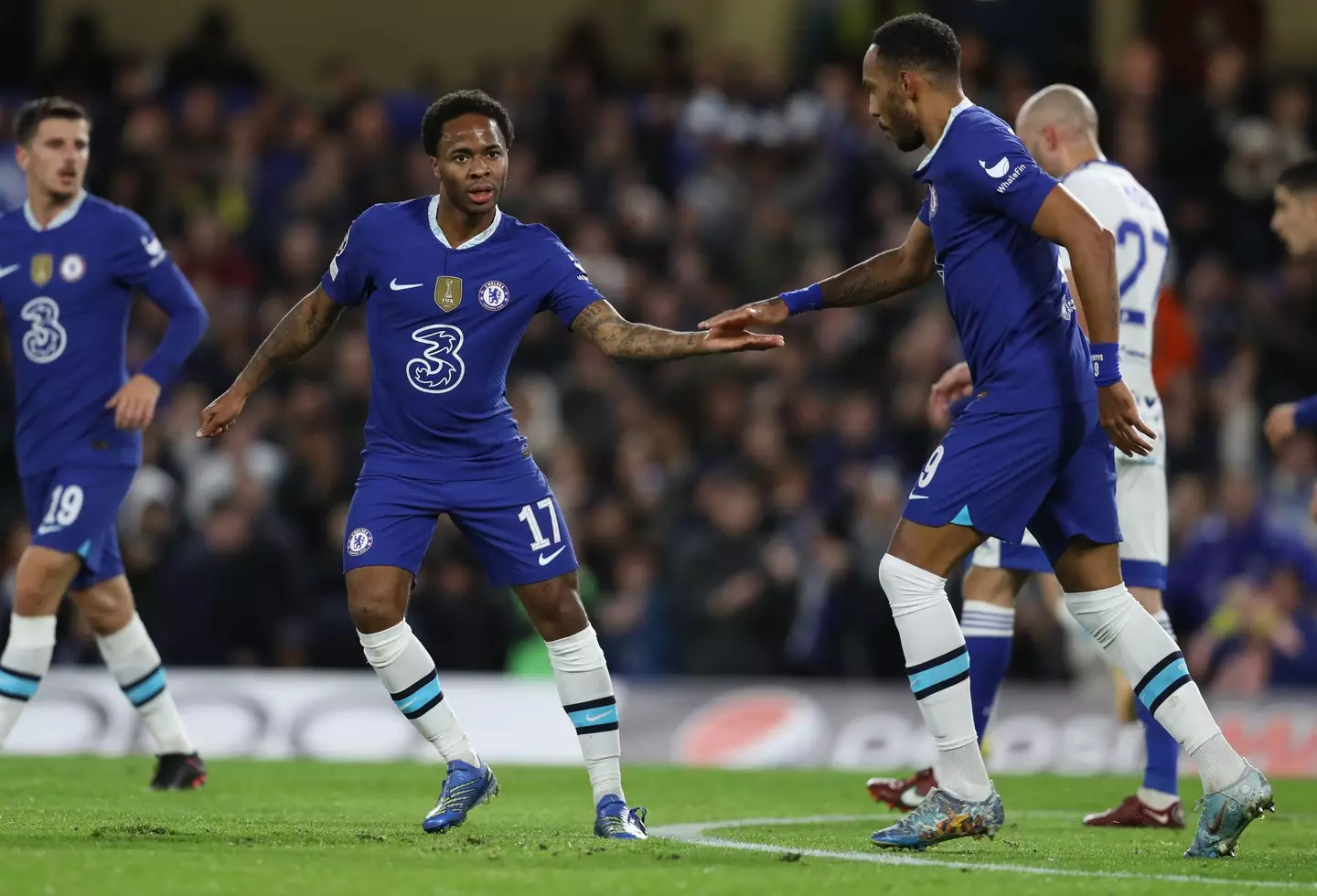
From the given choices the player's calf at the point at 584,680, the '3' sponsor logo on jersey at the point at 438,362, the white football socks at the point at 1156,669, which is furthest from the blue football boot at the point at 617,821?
the white football socks at the point at 1156,669

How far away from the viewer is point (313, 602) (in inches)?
539

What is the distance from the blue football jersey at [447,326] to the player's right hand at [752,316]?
54cm

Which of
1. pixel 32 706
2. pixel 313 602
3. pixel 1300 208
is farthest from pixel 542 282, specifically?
pixel 313 602

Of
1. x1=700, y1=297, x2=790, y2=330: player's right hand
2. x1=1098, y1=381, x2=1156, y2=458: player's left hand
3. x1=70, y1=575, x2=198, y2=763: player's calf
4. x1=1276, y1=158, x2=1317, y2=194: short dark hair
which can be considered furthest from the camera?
x1=70, y1=575, x2=198, y2=763: player's calf

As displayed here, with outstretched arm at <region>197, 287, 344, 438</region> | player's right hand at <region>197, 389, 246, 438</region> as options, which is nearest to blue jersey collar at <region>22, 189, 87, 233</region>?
outstretched arm at <region>197, 287, 344, 438</region>

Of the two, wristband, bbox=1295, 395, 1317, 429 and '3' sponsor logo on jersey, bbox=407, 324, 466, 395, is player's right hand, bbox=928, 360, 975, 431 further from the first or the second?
'3' sponsor logo on jersey, bbox=407, 324, 466, 395

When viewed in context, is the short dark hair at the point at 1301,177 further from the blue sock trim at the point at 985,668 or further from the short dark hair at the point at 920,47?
the short dark hair at the point at 920,47

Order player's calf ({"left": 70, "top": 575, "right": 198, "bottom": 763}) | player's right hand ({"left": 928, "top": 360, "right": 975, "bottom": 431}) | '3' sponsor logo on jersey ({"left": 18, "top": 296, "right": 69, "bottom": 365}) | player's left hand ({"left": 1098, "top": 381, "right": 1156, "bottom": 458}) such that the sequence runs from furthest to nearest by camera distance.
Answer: player's calf ({"left": 70, "top": 575, "right": 198, "bottom": 763}) < '3' sponsor logo on jersey ({"left": 18, "top": 296, "right": 69, "bottom": 365}) < player's right hand ({"left": 928, "top": 360, "right": 975, "bottom": 431}) < player's left hand ({"left": 1098, "top": 381, "right": 1156, "bottom": 458})

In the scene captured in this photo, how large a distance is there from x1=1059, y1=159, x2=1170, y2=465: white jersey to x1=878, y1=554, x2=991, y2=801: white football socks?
2233mm

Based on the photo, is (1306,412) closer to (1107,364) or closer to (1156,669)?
(1156,669)

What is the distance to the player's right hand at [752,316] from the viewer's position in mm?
6398

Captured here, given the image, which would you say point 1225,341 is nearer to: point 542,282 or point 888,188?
point 888,188

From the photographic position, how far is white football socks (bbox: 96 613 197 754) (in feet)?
28.8

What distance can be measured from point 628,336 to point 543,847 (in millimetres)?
1731
